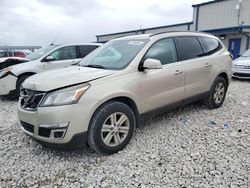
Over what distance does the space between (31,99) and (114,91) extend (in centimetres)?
108

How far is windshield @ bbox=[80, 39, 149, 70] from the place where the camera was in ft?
10.6

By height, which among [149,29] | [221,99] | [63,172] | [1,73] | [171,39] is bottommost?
[63,172]

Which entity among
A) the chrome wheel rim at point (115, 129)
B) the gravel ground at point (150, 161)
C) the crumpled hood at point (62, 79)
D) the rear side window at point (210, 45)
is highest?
the rear side window at point (210, 45)

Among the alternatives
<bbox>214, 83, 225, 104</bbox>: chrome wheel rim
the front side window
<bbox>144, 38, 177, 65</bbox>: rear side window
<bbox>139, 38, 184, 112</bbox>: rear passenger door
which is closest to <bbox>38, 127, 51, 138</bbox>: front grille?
<bbox>139, 38, 184, 112</bbox>: rear passenger door

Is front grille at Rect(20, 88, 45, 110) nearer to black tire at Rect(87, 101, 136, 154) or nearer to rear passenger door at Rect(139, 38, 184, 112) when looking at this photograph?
black tire at Rect(87, 101, 136, 154)

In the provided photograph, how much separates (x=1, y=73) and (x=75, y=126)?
437cm

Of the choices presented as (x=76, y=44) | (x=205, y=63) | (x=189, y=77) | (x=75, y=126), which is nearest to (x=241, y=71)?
(x=205, y=63)

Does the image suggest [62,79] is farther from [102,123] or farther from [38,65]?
[38,65]

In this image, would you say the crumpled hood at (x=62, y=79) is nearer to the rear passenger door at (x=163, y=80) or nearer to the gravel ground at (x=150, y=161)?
the rear passenger door at (x=163, y=80)

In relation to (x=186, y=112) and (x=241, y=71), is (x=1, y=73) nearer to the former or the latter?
(x=186, y=112)

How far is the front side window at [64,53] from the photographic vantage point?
6.44 metres

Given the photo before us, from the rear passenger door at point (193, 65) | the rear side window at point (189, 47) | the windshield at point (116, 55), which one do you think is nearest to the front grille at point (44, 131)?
the windshield at point (116, 55)

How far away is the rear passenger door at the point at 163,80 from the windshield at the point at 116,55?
226 millimetres

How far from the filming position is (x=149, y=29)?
2188 cm
